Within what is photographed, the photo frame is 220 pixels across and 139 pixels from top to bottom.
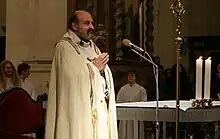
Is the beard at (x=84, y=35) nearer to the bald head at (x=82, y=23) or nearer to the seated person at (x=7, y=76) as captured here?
the bald head at (x=82, y=23)

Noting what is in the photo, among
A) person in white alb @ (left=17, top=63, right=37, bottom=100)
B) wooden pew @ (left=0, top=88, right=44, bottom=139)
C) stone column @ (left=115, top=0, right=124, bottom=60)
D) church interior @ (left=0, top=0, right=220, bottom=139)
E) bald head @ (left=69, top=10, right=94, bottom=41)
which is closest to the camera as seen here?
bald head @ (left=69, top=10, right=94, bottom=41)

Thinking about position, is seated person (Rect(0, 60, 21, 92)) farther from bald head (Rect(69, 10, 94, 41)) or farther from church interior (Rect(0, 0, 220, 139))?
bald head (Rect(69, 10, 94, 41))

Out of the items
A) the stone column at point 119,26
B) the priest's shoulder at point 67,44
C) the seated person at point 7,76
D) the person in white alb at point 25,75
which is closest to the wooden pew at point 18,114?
the priest's shoulder at point 67,44

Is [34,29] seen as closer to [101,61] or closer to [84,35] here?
[84,35]

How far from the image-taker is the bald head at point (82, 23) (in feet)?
14.6

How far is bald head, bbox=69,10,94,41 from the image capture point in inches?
175

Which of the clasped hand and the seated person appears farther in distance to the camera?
the seated person

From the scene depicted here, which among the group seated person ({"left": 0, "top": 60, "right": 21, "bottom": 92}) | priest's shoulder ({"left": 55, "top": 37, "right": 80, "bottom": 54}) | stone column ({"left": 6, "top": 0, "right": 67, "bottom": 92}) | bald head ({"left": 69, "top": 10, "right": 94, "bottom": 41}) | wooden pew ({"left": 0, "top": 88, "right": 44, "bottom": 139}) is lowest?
wooden pew ({"left": 0, "top": 88, "right": 44, "bottom": 139})

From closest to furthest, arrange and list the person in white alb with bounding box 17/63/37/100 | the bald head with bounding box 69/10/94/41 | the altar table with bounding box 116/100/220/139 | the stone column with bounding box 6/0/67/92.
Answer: the altar table with bounding box 116/100/220/139
the bald head with bounding box 69/10/94/41
the person in white alb with bounding box 17/63/37/100
the stone column with bounding box 6/0/67/92

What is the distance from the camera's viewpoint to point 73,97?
14.1 feet

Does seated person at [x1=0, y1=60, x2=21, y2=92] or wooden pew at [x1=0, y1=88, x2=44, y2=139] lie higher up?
seated person at [x1=0, y1=60, x2=21, y2=92]

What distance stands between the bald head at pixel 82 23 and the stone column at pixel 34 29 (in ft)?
15.4

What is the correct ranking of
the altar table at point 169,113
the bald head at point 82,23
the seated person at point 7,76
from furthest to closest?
the seated person at point 7,76 < the bald head at point 82,23 < the altar table at point 169,113

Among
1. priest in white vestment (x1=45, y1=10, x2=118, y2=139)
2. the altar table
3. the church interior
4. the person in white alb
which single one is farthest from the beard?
the person in white alb
